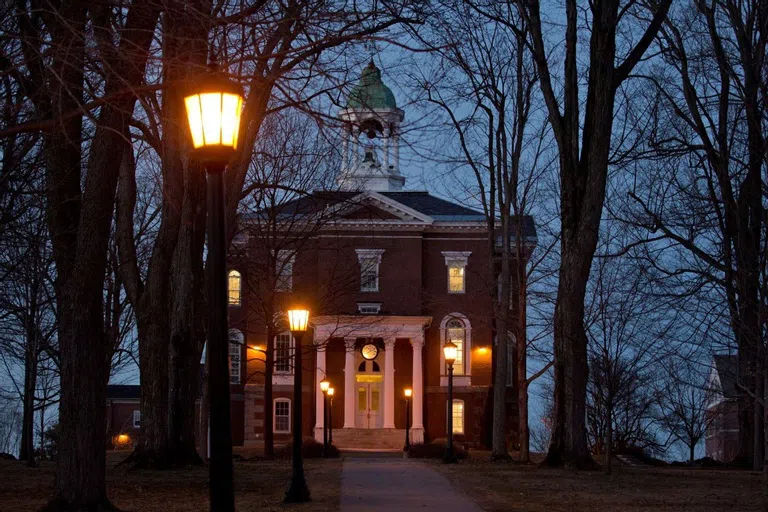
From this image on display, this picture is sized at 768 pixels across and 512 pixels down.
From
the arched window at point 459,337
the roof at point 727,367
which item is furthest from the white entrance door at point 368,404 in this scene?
the roof at point 727,367

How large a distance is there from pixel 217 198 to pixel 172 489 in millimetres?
10079

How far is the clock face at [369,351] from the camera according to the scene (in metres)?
58.5

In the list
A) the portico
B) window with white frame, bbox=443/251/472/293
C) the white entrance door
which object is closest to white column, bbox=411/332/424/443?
the portico

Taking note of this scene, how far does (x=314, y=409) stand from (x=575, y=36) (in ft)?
118

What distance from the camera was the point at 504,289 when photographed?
36.0 metres

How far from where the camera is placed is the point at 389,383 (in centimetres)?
5722

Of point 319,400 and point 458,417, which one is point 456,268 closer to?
point 458,417

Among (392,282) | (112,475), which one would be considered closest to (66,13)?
(112,475)

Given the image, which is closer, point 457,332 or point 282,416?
point 457,332

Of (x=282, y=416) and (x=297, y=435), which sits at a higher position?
(x=297, y=435)

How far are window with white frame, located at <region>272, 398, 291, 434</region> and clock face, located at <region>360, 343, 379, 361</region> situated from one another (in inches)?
188

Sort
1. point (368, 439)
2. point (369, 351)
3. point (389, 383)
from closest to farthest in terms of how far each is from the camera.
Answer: point (368, 439), point (389, 383), point (369, 351)

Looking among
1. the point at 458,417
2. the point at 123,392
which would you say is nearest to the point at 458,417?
the point at 458,417

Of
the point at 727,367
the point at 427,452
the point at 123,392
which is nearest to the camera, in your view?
the point at 727,367
